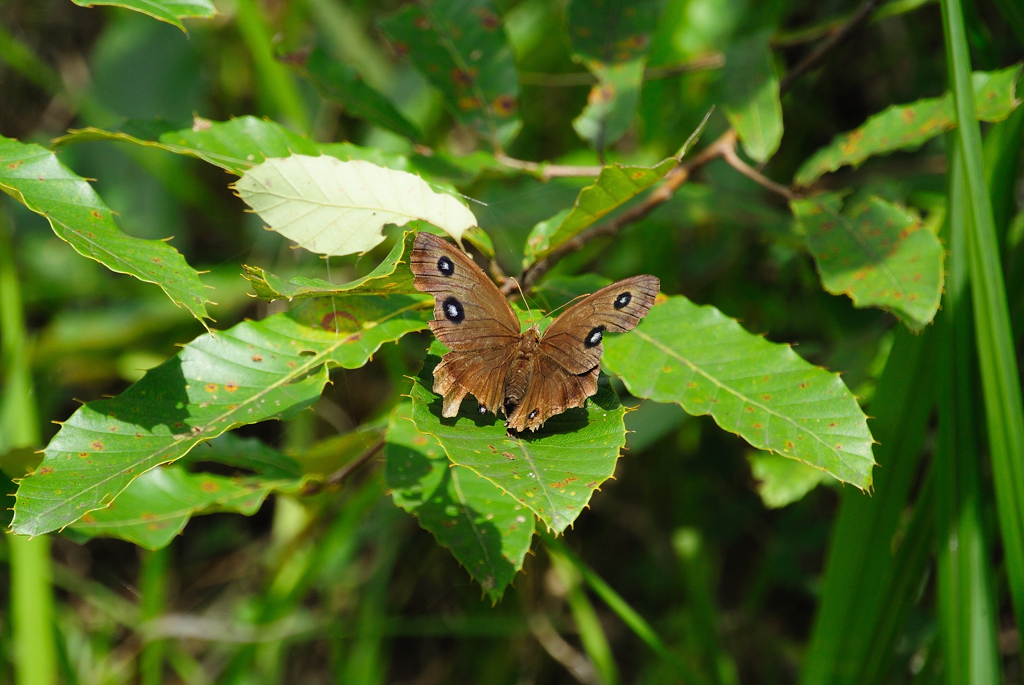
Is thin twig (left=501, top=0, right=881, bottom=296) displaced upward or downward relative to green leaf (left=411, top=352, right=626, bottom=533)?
upward

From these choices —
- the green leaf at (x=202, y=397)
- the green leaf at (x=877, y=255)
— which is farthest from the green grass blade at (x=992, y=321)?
the green leaf at (x=202, y=397)

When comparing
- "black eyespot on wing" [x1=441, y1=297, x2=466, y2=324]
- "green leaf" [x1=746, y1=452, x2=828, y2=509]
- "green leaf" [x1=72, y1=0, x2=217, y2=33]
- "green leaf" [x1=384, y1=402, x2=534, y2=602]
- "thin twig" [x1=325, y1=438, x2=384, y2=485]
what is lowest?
"green leaf" [x1=746, y1=452, x2=828, y2=509]

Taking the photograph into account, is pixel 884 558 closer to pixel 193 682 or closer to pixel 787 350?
pixel 787 350

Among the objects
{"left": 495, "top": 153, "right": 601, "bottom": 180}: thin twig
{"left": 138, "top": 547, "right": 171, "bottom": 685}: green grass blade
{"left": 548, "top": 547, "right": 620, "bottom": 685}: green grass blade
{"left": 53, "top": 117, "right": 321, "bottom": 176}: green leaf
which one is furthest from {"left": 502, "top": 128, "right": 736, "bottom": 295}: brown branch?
{"left": 138, "top": 547, "right": 171, "bottom": 685}: green grass blade

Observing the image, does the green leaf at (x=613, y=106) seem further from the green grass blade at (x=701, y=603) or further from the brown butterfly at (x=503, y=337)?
the green grass blade at (x=701, y=603)

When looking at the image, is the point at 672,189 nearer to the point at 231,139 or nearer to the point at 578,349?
the point at 578,349

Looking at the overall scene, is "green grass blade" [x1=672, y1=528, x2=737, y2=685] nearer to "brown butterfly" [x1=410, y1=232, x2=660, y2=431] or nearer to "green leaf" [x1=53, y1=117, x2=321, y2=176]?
"brown butterfly" [x1=410, y1=232, x2=660, y2=431]
